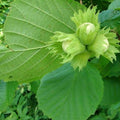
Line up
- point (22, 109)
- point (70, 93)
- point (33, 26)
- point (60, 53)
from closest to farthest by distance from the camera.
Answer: point (60, 53)
point (33, 26)
point (70, 93)
point (22, 109)

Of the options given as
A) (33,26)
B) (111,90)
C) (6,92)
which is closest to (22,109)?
(6,92)

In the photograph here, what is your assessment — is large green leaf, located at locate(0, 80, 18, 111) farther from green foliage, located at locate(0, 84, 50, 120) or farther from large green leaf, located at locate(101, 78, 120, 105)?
green foliage, located at locate(0, 84, 50, 120)

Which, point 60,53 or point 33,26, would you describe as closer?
point 60,53

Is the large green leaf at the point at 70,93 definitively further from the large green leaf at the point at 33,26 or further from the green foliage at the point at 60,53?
the large green leaf at the point at 33,26

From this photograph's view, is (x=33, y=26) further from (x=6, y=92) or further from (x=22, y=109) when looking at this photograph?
(x=22, y=109)

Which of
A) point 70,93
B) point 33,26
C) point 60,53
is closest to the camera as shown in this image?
point 60,53

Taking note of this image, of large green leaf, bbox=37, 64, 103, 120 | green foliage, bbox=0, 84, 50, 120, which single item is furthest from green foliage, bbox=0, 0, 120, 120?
green foliage, bbox=0, 84, 50, 120

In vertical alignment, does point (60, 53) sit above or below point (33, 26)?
below
